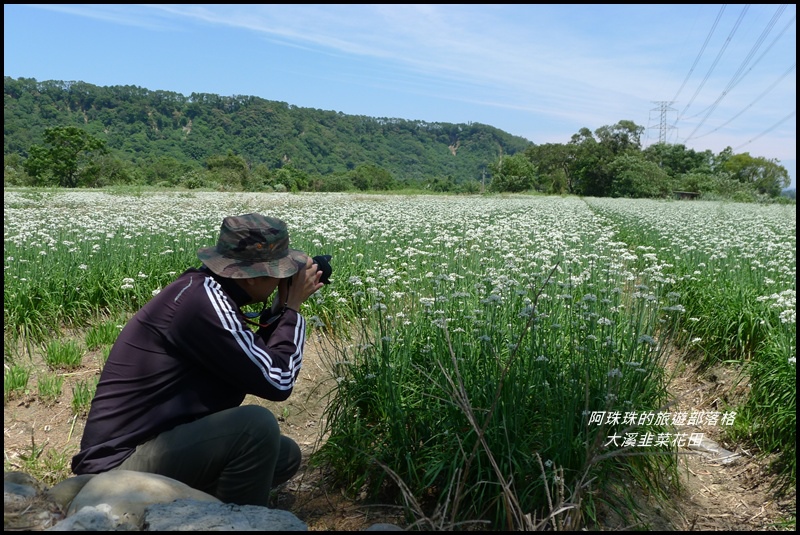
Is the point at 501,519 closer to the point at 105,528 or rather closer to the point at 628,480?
the point at 628,480

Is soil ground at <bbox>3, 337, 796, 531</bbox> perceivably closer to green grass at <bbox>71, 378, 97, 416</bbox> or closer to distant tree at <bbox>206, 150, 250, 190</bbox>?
green grass at <bbox>71, 378, 97, 416</bbox>

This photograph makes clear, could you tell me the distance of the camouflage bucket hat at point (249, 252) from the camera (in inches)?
125

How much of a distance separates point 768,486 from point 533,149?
301ft

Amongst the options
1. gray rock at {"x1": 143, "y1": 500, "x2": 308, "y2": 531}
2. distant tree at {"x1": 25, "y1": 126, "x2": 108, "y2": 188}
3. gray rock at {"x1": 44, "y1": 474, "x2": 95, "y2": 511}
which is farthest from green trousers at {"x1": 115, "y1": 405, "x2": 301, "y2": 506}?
distant tree at {"x1": 25, "y1": 126, "x2": 108, "y2": 188}

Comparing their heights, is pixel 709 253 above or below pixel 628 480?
above

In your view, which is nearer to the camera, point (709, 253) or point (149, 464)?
point (149, 464)

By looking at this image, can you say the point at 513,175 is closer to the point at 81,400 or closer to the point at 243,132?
the point at 243,132

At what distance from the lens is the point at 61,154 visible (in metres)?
54.3

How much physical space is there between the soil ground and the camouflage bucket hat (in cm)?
134

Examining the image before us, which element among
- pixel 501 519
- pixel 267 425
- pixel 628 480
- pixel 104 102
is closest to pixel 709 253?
pixel 628 480

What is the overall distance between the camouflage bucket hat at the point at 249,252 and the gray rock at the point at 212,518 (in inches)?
43.1

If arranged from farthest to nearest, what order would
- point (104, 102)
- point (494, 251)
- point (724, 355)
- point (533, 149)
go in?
point (533, 149)
point (104, 102)
point (494, 251)
point (724, 355)

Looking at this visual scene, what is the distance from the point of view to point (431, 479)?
348 cm

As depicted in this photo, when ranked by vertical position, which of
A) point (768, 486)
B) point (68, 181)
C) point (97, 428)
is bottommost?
point (68, 181)
